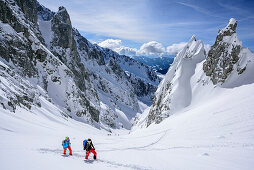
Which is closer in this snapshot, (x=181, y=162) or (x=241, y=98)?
(x=181, y=162)

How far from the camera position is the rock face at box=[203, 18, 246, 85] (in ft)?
95.3

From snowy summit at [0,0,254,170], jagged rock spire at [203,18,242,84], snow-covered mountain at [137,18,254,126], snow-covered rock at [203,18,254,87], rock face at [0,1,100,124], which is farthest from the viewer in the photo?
rock face at [0,1,100,124]

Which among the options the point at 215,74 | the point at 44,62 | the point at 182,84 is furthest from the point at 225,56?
the point at 44,62

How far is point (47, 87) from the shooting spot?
47.3 meters

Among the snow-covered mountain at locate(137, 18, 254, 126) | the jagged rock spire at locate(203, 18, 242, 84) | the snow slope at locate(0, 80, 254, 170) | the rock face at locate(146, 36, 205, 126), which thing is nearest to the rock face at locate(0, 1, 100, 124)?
the snow slope at locate(0, 80, 254, 170)

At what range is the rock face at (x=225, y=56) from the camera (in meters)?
29.1

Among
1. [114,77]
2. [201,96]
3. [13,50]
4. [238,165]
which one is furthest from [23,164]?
[114,77]

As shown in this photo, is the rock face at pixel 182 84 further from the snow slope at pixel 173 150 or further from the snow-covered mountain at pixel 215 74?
the snow slope at pixel 173 150

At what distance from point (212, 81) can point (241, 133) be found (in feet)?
64.9

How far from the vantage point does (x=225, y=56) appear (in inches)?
1220

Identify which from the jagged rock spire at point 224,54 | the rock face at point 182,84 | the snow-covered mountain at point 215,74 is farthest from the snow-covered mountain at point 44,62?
the jagged rock spire at point 224,54

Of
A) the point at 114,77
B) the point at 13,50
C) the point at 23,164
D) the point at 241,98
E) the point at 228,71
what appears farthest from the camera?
the point at 114,77

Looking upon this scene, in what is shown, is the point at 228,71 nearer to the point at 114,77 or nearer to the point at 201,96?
the point at 201,96

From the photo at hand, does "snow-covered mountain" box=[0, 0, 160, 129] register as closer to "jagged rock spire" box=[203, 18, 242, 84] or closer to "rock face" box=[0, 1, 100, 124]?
"rock face" box=[0, 1, 100, 124]
